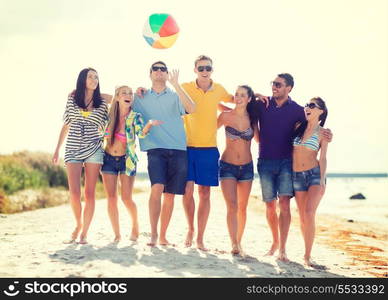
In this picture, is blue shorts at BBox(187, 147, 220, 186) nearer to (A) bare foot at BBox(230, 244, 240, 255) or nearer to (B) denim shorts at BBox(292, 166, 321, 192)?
(A) bare foot at BBox(230, 244, 240, 255)

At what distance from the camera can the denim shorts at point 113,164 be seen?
7004 millimetres

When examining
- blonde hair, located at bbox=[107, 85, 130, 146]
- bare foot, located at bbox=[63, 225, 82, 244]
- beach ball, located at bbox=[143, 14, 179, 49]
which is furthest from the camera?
beach ball, located at bbox=[143, 14, 179, 49]

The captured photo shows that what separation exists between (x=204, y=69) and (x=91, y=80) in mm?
1605

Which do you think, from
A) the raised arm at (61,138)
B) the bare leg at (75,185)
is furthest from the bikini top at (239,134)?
the raised arm at (61,138)

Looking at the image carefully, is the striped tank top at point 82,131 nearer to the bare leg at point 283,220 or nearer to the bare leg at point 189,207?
the bare leg at point 189,207

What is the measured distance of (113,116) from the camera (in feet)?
23.2

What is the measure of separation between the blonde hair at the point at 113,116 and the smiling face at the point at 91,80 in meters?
0.31

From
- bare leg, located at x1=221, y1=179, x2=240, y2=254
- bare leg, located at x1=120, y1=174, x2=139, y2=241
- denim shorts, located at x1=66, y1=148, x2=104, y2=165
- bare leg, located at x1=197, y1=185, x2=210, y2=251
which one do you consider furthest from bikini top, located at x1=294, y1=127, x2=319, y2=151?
denim shorts, located at x1=66, y1=148, x2=104, y2=165

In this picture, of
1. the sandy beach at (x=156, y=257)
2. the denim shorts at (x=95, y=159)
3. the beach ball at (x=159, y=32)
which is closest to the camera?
the sandy beach at (x=156, y=257)

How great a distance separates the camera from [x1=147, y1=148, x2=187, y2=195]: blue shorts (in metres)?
6.75

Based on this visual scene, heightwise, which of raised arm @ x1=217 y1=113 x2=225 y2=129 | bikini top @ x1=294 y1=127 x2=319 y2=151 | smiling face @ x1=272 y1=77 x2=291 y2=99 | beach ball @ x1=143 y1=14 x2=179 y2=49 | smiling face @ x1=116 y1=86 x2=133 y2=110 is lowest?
bikini top @ x1=294 y1=127 x2=319 y2=151

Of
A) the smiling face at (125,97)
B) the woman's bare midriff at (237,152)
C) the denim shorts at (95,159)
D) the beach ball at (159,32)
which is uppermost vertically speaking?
the beach ball at (159,32)

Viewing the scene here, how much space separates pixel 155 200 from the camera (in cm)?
677

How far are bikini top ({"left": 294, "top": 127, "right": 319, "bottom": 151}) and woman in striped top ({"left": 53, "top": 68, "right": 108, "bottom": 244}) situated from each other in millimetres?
2724
